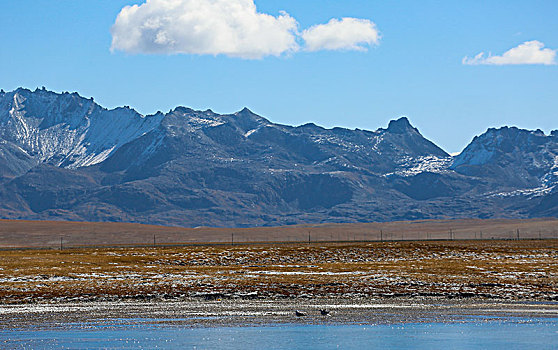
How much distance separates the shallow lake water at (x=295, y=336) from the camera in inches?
1588

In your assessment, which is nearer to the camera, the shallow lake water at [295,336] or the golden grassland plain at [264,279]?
the shallow lake water at [295,336]

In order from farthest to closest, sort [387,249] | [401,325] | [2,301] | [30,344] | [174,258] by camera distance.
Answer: [387,249], [174,258], [2,301], [401,325], [30,344]

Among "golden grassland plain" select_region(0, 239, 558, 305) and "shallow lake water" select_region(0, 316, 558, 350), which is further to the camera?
"golden grassland plain" select_region(0, 239, 558, 305)

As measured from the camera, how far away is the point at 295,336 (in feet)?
141

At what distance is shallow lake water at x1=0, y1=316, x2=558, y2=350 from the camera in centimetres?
4034

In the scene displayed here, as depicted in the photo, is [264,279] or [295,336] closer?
[295,336]

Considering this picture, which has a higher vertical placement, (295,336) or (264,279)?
(264,279)

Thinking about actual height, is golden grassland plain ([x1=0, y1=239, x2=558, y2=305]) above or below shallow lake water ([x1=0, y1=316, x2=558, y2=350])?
above

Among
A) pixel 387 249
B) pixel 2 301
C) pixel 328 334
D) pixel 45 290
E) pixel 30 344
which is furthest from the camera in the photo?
pixel 387 249

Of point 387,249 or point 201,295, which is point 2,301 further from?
point 387,249

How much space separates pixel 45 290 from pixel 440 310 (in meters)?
29.5

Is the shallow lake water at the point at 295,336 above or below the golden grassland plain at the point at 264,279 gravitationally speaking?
below

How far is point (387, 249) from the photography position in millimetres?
116750

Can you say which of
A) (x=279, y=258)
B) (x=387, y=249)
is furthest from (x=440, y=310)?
(x=387, y=249)
